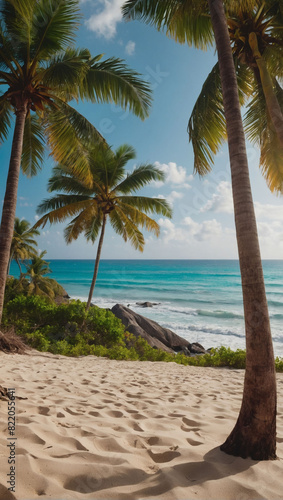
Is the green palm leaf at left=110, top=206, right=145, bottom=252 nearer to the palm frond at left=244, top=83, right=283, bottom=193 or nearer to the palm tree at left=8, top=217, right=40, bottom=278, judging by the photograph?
the palm frond at left=244, top=83, right=283, bottom=193

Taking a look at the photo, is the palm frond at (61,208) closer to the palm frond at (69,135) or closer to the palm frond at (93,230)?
the palm frond at (93,230)

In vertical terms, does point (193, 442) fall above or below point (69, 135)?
below

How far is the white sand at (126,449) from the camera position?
1.79 m

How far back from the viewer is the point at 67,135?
803 cm

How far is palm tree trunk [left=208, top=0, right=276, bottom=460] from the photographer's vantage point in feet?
7.68

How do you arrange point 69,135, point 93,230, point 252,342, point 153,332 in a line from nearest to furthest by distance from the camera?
1. point 252,342
2. point 69,135
3. point 93,230
4. point 153,332

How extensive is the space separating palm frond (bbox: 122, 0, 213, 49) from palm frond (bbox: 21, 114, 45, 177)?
15.4 feet

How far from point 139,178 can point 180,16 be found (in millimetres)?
8441

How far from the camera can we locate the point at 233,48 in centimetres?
614

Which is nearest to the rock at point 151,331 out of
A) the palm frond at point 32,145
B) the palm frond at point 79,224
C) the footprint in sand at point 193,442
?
the palm frond at point 79,224

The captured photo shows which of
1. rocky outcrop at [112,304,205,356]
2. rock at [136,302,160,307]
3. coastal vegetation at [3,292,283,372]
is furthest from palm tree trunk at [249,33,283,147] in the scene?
rock at [136,302,160,307]

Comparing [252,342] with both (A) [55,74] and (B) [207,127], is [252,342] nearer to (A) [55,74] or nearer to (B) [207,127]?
(B) [207,127]

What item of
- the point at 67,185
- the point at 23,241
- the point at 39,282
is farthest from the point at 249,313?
the point at 23,241

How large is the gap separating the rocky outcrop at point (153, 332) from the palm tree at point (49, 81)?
10237mm
